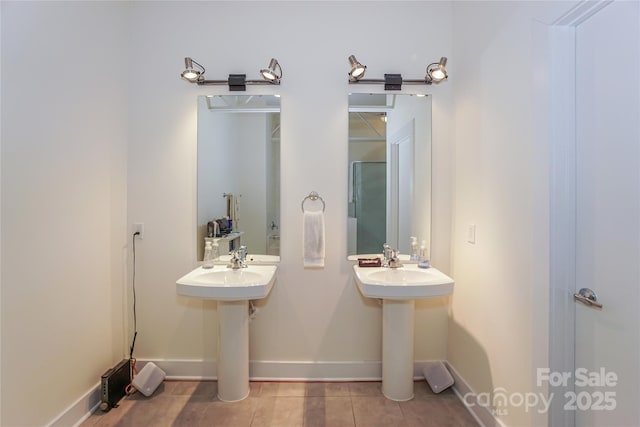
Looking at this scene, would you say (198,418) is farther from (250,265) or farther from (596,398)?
(596,398)

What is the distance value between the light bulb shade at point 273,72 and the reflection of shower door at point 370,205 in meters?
0.80

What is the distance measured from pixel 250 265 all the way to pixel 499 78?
1.90 metres

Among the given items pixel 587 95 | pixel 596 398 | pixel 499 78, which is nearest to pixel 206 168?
pixel 499 78

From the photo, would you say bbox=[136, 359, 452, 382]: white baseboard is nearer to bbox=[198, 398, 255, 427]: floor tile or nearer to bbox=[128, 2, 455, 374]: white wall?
bbox=[128, 2, 455, 374]: white wall

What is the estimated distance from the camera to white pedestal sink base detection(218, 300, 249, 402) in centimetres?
187

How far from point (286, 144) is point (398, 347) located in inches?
61.3

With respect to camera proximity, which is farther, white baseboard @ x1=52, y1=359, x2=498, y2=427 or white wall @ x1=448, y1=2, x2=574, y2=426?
white baseboard @ x1=52, y1=359, x2=498, y2=427

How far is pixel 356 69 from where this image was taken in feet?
6.25

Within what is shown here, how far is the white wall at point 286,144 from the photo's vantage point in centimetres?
208

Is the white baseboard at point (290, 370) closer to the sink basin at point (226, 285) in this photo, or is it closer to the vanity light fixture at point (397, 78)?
the sink basin at point (226, 285)

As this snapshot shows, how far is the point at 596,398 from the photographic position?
1.12 m

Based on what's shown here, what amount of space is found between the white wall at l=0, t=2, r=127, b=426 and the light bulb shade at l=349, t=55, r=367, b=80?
1.59 metres

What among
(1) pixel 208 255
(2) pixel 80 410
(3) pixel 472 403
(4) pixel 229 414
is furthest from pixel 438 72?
(2) pixel 80 410

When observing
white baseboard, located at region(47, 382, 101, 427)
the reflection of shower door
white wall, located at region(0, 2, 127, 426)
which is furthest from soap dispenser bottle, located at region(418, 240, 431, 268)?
white baseboard, located at region(47, 382, 101, 427)
